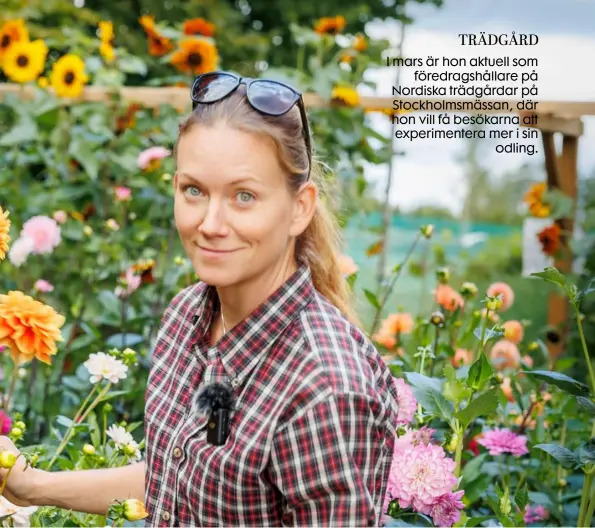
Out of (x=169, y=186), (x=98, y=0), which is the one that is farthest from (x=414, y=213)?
(x=169, y=186)

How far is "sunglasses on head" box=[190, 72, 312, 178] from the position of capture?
116 cm

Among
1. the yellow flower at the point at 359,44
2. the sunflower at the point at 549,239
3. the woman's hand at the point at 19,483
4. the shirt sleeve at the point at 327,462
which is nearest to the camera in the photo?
the shirt sleeve at the point at 327,462

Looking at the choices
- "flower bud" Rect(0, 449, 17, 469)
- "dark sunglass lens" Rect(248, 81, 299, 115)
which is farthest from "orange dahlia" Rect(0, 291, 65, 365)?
"dark sunglass lens" Rect(248, 81, 299, 115)

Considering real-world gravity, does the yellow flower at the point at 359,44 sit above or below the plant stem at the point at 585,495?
above

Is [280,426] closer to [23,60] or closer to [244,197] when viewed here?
[244,197]

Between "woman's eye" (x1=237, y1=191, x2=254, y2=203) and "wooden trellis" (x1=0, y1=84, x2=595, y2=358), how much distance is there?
221cm

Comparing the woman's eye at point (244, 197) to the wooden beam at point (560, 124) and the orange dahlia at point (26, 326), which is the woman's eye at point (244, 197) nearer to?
the orange dahlia at point (26, 326)

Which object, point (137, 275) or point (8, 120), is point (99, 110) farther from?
point (137, 275)

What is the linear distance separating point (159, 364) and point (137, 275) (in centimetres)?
127

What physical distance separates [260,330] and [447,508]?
526mm

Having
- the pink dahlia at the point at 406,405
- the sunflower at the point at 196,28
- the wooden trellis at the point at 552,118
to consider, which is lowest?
the pink dahlia at the point at 406,405

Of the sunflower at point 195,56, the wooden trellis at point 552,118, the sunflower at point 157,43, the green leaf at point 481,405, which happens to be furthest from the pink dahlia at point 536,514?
the sunflower at point 157,43

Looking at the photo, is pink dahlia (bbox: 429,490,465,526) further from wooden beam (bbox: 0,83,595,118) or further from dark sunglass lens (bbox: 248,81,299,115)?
wooden beam (bbox: 0,83,595,118)

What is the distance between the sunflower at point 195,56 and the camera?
3.49 metres
